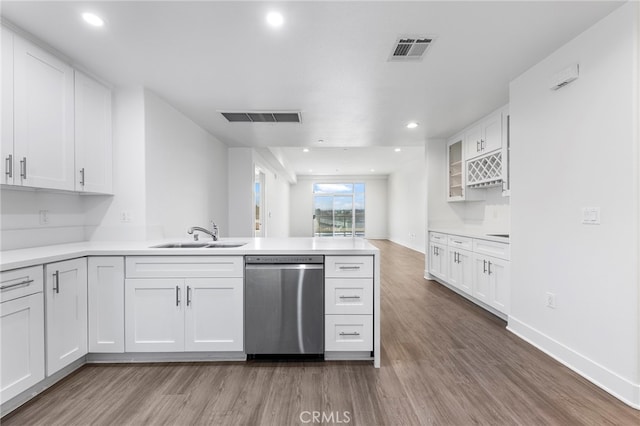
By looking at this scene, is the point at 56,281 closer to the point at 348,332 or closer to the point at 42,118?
the point at 42,118

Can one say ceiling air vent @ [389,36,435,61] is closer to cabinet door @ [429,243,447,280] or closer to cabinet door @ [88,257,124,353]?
cabinet door @ [88,257,124,353]

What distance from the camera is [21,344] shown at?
169 centimetres

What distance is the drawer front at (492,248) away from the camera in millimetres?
2964

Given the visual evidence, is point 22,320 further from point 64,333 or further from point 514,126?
point 514,126

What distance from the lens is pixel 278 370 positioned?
2.15 metres

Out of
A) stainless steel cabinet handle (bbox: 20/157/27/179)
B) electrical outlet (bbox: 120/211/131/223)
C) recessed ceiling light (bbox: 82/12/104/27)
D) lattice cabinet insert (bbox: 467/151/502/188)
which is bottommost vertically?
electrical outlet (bbox: 120/211/131/223)

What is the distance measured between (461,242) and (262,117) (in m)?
3.21

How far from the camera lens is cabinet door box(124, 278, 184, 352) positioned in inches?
87.2

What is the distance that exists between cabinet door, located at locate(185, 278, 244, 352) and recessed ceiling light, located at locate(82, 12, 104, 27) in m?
1.92

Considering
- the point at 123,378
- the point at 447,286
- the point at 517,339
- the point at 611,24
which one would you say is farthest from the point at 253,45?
the point at 447,286

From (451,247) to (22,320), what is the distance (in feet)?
14.7

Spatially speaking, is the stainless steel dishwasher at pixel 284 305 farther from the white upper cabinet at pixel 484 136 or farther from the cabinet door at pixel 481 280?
the white upper cabinet at pixel 484 136

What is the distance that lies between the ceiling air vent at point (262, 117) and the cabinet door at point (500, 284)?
9.70 feet

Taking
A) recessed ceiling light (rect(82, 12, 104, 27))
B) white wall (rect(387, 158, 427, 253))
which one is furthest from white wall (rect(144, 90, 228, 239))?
white wall (rect(387, 158, 427, 253))
